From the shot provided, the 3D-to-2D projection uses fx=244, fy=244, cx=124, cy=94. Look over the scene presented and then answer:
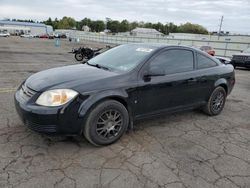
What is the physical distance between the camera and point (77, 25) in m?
134

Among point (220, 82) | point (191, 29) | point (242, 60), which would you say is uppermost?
point (191, 29)

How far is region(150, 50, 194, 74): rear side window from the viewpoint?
413 cm

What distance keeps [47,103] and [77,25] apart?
453 ft

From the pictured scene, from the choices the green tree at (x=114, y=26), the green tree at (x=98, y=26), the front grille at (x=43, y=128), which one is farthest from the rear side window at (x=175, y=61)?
the green tree at (x=98, y=26)

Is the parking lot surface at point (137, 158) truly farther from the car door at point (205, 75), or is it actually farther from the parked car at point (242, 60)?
the parked car at point (242, 60)

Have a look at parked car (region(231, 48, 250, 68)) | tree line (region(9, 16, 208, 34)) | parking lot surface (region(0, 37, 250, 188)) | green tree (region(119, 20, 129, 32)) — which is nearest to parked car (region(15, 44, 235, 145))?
parking lot surface (region(0, 37, 250, 188))

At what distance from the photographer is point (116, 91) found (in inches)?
138

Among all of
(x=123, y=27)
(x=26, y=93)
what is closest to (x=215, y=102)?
(x=26, y=93)

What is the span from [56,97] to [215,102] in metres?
3.46

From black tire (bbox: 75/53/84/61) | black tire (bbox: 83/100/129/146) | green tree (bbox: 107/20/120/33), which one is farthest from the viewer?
green tree (bbox: 107/20/120/33)

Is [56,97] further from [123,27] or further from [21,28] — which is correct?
[123,27]

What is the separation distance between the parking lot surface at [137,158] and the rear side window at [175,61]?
107 cm

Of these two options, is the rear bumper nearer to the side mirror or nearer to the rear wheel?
the rear wheel

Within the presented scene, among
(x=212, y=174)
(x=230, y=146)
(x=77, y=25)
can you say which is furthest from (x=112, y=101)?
(x=77, y=25)
